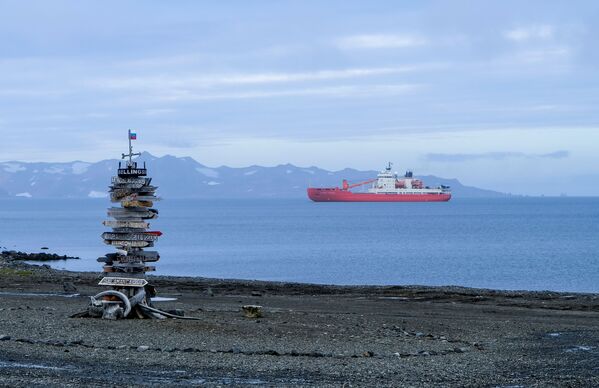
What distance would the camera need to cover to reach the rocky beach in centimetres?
1503

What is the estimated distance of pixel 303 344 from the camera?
63.7ft

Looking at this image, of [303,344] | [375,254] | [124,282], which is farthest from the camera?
[375,254]

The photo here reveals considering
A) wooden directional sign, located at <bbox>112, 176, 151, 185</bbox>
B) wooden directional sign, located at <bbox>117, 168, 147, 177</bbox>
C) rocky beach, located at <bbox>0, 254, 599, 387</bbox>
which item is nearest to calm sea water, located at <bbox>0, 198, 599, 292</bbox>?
rocky beach, located at <bbox>0, 254, 599, 387</bbox>

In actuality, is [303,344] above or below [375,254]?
above

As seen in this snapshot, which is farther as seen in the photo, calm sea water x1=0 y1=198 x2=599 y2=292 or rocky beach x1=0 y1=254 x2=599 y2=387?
calm sea water x1=0 y1=198 x2=599 y2=292

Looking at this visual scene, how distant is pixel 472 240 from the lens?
106 metres

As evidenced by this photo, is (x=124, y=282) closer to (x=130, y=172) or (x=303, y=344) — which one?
(x=130, y=172)

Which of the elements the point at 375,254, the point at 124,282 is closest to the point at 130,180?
the point at 124,282

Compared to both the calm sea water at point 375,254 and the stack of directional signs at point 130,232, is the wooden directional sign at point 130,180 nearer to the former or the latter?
the stack of directional signs at point 130,232

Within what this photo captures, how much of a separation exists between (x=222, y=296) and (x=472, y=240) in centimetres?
7501

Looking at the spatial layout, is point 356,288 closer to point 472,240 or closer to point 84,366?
point 84,366

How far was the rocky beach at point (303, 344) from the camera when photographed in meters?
15.0

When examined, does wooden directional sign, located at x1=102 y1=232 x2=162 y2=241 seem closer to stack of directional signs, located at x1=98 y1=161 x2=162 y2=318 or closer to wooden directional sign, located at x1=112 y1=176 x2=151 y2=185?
stack of directional signs, located at x1=98 y1=161 x2=162 y2=318

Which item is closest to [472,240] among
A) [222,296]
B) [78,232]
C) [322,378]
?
[78,232]
